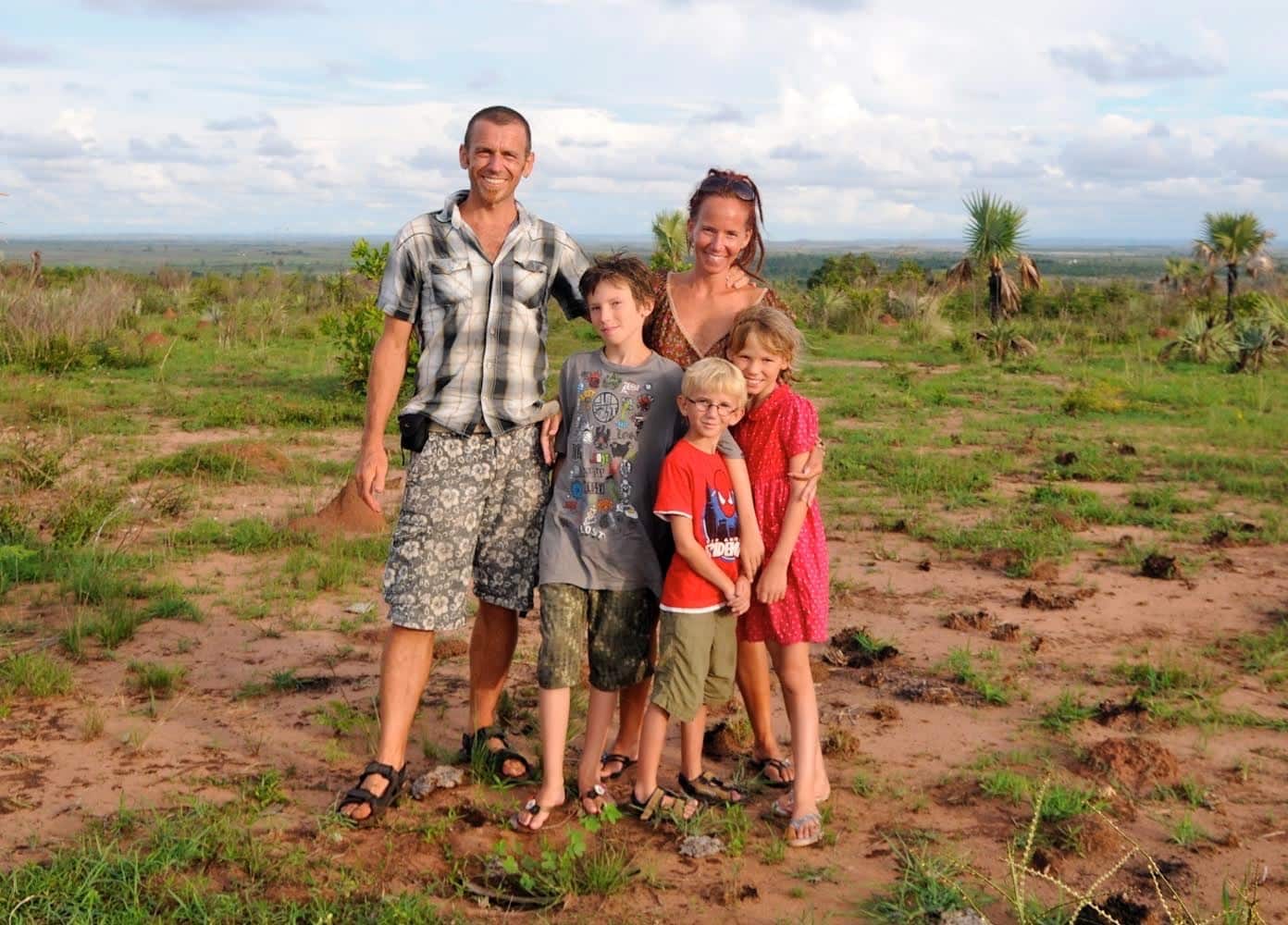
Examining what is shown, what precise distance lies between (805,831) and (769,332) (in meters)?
1.39

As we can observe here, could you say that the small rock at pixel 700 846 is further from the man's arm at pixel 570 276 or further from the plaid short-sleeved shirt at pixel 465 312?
the man's arm at pixel 570 276

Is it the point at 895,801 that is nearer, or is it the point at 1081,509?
the point at 895,801

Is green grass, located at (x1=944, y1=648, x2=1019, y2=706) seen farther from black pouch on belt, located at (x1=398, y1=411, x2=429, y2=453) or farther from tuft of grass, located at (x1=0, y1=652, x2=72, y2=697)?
tuft of grass, located at (x1=0, y1=652, x2=72, y2=697)

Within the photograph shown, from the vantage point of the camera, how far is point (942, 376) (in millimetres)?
14289

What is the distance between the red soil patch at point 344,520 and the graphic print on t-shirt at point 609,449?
3.57 meters

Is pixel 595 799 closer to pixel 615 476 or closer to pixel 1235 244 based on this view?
pixel 615 476

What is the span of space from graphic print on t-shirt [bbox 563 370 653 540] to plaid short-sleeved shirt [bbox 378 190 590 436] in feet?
0.82

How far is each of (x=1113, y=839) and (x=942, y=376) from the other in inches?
444

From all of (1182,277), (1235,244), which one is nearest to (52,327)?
(1235,244)

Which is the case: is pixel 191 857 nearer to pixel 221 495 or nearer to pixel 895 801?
pixel 895 801

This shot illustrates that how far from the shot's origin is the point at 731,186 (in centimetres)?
349

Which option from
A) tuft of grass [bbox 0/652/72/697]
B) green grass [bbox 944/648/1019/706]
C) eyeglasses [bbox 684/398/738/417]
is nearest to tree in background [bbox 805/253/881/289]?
green grass [bbox 944/648/1019/706]

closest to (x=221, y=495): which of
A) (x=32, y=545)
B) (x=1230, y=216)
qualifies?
(x=32, y=545)

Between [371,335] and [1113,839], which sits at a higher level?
[371,335]
